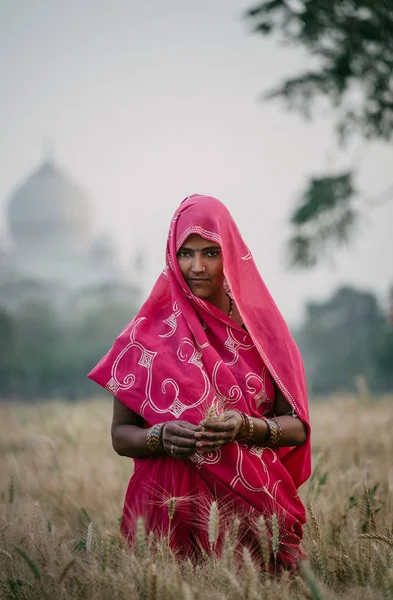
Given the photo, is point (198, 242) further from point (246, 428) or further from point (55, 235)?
point (55, 235)

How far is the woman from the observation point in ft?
7.25

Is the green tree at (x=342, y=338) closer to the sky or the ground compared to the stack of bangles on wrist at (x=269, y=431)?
closer to the sky

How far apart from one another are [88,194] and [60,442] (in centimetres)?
4040

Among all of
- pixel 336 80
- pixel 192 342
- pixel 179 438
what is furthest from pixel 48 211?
pixel 179 438

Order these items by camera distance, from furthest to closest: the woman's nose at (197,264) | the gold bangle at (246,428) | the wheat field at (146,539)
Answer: the woman's nose at (197,264), the gold bangle at (246,428), the wheat field at (146,539)

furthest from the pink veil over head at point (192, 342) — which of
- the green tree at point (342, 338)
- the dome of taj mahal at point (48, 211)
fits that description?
the dome of taj mahal at point (48, 211)

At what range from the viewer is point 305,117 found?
8.55 meters

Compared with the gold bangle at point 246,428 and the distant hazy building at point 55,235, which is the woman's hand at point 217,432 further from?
the distant hazy building at point 55,235

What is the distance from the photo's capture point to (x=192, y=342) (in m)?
2.30

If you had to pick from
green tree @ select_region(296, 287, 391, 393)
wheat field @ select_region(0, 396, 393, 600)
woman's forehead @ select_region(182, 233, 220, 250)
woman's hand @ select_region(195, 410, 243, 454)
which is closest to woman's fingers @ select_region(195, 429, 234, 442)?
woman's hand @ select_region(195, 410, 243, 454)

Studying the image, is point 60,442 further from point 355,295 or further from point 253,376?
point 355,295

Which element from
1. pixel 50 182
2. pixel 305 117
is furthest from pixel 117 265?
pixel 305 117

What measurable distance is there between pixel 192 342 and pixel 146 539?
2.16 feet

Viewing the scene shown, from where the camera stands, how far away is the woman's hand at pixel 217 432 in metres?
2.04
